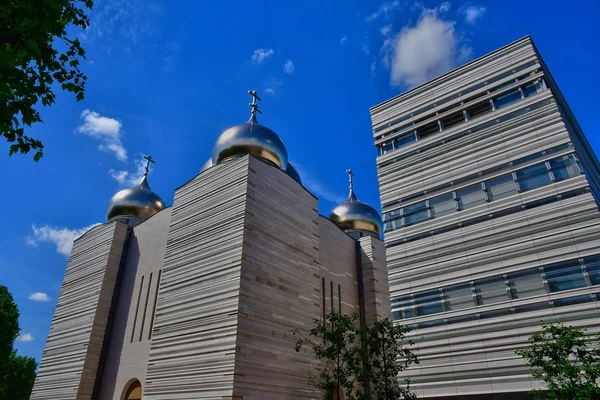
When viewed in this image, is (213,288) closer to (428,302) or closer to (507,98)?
(428,302)

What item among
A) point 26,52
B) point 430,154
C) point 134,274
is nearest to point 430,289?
point 430,154

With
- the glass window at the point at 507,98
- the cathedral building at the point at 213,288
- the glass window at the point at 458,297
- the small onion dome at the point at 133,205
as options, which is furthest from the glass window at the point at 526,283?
the small onion dome at the point at 133,205

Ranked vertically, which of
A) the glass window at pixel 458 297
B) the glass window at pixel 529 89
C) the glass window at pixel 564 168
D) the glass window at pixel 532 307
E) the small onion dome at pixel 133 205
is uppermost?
the small onion dome at pixel 133 205

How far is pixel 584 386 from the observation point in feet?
35.4

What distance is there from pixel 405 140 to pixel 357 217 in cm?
1310

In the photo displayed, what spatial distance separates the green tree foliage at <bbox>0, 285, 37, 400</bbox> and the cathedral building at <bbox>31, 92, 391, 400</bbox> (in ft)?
13.0

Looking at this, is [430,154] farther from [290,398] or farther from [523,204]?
[290,398]

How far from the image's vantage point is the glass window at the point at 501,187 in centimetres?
1690

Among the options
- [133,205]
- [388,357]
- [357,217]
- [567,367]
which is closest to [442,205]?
[388,357]

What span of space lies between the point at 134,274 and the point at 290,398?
13.5m

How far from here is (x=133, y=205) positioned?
3094cm

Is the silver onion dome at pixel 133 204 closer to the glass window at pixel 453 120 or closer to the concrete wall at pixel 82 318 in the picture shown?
the concrete wall at pixel 82 318

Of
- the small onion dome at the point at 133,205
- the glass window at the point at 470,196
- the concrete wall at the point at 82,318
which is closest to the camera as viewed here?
the glass window at the point at 470,196

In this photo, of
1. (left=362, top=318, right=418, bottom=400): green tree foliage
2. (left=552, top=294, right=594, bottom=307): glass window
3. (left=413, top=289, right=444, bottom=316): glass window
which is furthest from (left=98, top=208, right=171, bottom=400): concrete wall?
(left=552, top=294, right=594, bottom=307): glass window
